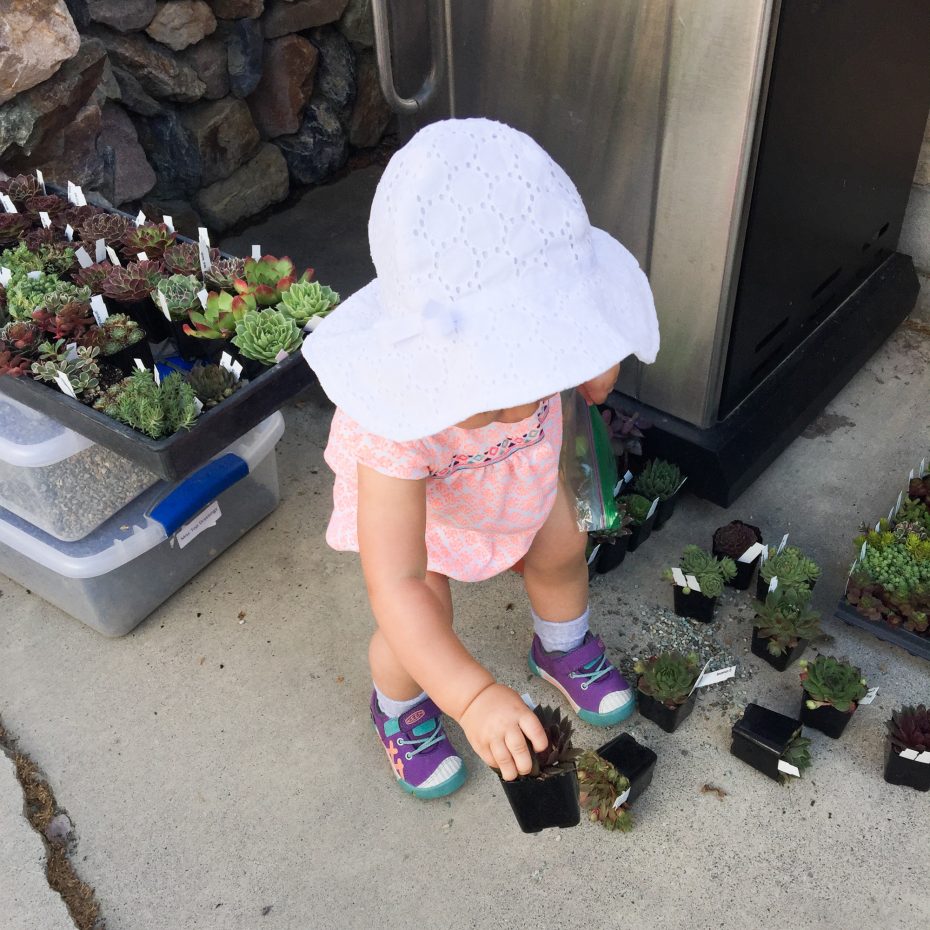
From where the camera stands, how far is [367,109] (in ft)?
11.7

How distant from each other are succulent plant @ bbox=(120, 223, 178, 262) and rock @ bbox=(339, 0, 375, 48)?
5.24 feet

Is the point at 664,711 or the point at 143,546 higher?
the point at 143,546

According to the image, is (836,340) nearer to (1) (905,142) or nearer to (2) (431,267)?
(1) (905,142)

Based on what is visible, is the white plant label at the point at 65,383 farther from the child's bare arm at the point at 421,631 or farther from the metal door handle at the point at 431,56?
the metal door handle at the point at 431,56

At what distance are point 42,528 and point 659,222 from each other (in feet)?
4.79

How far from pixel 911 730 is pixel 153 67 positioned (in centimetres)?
262

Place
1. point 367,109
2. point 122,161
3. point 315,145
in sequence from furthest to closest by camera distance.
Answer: point 367,109 → point 315,145 → point 122,161

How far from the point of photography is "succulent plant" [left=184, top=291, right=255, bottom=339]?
1883mm

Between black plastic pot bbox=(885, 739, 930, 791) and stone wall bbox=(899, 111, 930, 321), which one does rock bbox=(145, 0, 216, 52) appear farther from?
black plastic pot bbox=(885, 739, 930, 791)

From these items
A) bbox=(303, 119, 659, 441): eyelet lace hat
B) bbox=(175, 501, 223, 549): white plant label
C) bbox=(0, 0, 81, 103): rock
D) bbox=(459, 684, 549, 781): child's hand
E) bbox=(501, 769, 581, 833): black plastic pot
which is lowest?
bbox=(175, 501, 223, 549): white plant label

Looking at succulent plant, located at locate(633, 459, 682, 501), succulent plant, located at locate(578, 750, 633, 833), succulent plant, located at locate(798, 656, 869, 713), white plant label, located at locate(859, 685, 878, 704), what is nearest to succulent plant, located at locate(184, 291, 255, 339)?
succulent plant, located at locate(633, 459, 682, 501)

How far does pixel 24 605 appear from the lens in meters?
2.16

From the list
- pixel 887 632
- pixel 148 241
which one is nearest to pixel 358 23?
pixel 148 241

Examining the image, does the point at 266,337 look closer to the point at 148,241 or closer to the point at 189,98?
the point at 148,241
